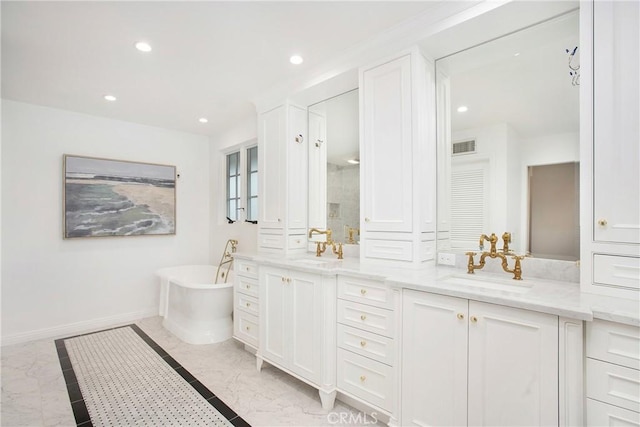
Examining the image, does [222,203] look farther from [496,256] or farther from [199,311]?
[496,256]

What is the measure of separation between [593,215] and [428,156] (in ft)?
3.13

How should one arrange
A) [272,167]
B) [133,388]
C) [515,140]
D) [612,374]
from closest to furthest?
1. [612,374]
2. [515,140]
3. [133,388]
4. [272,167]

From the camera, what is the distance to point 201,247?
459cm

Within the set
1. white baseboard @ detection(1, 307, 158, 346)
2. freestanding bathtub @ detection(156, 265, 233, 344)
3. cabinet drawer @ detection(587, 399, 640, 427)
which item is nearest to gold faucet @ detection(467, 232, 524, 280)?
cabinet drawer @ detection(587, 399, 640, 427)

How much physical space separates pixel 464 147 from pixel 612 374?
147cm

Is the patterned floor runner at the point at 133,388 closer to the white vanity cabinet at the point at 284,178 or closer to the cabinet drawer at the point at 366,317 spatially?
the cabinet drawer at the point at 366,317

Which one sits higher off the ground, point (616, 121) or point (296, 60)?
point (296, 60)

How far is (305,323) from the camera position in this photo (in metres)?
2.17

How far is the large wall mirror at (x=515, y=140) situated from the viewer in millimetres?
1715

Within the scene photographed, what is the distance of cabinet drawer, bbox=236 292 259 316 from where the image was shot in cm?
271

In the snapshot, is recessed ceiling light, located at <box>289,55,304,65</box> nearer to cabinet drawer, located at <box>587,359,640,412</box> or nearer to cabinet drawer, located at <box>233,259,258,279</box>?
cabinet drawer, located at <box>233,259,258,279</box>

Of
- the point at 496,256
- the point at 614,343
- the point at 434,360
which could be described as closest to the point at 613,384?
the point at 614,343

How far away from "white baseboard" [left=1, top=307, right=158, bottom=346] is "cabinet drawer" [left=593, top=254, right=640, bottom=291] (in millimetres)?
4520

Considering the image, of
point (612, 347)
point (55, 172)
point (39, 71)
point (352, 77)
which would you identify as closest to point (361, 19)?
point (352, 77)
